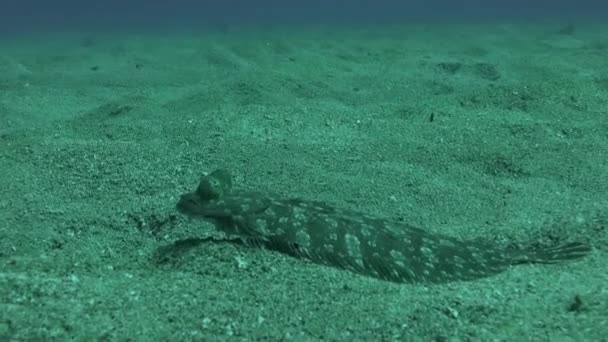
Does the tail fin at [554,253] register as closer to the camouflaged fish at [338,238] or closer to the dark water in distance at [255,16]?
the camouflaged fish at [338,238]

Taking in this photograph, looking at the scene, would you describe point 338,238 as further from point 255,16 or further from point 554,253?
point 255,16

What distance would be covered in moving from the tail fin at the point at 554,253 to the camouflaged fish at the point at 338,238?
0.25 meters

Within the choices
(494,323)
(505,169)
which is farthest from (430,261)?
(505,169)

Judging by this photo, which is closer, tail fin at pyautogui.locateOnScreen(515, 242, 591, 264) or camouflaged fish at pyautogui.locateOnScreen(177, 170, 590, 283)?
camouflaged fish at pyautogui.locateOnScreen(177, 170, 590, 283)

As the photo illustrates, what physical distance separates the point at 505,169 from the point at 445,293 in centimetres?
284

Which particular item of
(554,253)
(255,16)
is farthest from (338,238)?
(255,16)

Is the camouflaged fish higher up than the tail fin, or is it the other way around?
the camouflaged fish

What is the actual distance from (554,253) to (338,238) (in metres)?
1.78

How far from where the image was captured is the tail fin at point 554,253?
13.5 ft

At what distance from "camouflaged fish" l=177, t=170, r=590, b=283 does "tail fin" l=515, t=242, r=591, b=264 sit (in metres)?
0.25

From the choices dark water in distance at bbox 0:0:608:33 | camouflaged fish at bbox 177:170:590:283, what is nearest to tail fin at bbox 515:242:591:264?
camouflaged fish at bbox 177:170:590:283

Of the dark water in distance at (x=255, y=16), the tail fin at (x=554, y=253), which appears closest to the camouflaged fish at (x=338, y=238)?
the tail fin at (x=554, y=253)

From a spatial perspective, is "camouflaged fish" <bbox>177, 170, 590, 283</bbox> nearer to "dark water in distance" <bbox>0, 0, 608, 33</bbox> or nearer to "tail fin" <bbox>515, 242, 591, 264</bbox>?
"tail fin" <bbox>515, 242, 591, 264</bbox>

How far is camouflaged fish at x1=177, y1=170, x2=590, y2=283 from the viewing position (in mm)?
3754
